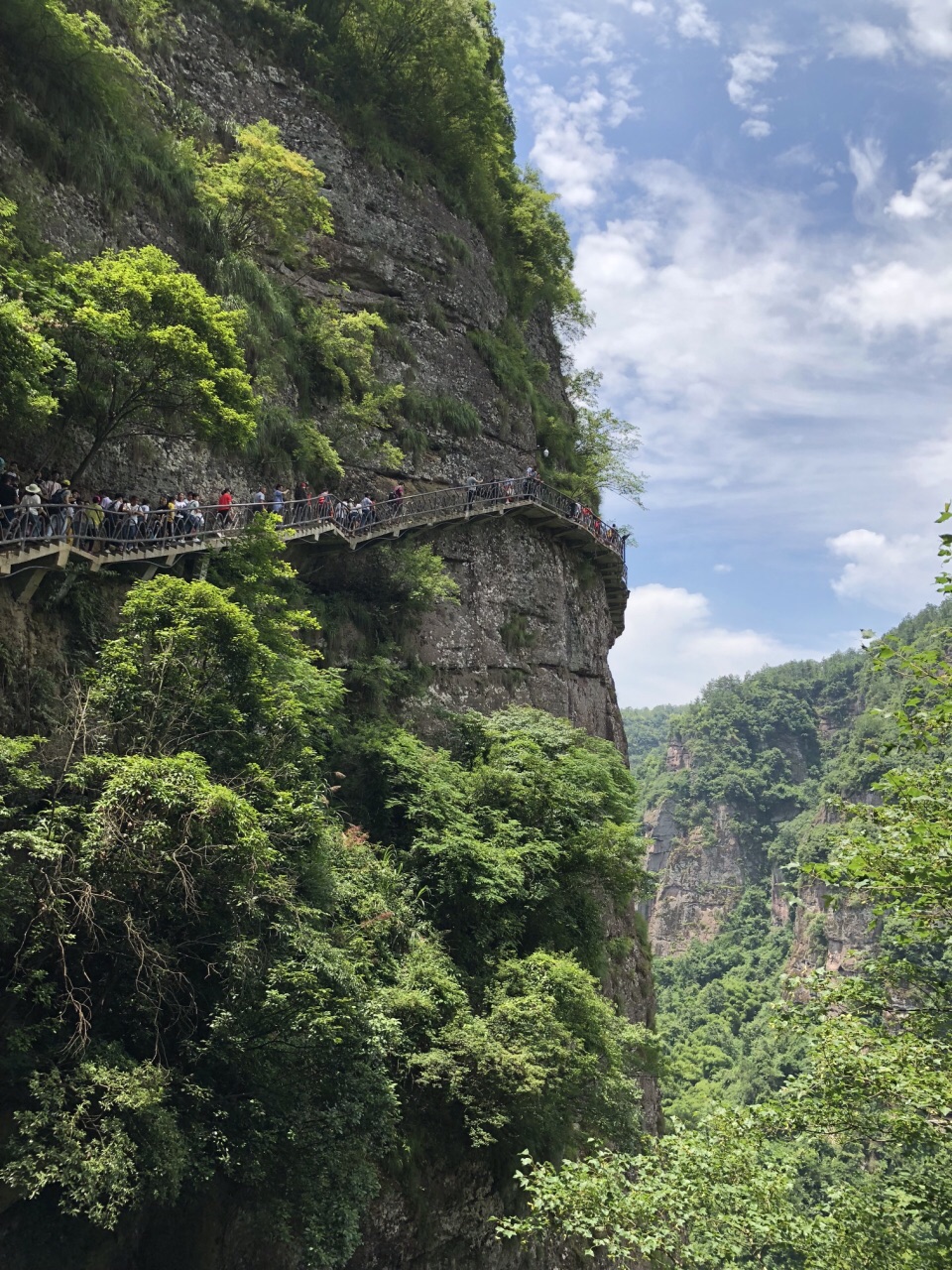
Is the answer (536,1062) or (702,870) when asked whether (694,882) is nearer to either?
(702,870)

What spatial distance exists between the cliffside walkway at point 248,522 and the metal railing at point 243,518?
0.02 m

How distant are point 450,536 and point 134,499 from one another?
10787 millimetres

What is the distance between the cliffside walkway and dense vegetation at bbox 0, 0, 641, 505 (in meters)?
1.34

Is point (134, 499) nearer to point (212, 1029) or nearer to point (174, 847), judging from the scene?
point (174, 847)

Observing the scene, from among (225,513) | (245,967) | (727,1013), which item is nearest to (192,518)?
(225,513)

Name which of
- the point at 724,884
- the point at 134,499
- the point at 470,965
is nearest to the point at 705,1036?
the point at 724,884

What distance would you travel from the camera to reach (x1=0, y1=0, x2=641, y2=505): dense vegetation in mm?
13578

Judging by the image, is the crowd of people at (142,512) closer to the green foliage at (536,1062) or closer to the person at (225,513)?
the person at (225,513)

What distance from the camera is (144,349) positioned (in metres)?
13.4

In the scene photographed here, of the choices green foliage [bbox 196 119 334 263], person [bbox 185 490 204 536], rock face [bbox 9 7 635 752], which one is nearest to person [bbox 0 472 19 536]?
person [bbox 185 490 204 536]

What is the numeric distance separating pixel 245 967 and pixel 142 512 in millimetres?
7945

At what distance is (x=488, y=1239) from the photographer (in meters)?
15.3

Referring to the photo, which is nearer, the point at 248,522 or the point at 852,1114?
the point at 852,1114

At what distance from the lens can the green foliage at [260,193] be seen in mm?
20827
